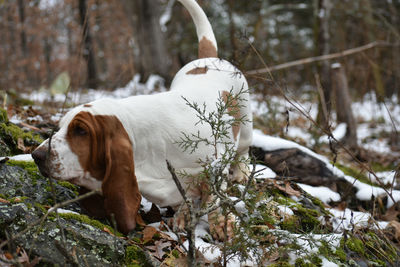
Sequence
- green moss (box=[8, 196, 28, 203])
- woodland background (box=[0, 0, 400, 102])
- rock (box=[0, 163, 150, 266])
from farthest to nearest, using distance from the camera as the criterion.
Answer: woodland background (box=[0, 0, 400, 102]) < green moss (box=[8, 196, 28, 203]) < rock (box=[0, 163, 150, 266])

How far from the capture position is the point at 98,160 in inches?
82.7

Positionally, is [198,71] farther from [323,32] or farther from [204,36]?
[323,32]

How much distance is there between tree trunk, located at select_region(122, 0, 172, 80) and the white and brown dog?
6473 millimetres

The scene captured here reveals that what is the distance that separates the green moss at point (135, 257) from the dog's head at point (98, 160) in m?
0.12

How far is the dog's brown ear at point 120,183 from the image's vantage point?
2.05 meters

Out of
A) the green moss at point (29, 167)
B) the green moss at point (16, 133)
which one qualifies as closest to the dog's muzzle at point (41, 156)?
the green moss at point (29, 167)

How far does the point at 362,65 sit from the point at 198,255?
7.02 metres

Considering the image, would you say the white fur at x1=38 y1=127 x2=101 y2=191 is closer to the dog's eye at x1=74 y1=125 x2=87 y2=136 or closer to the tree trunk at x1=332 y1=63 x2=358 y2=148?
the dog's eye at x1=74 y1=125 x2=87 y2=136

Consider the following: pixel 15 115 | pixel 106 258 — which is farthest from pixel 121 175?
pixel 15 115

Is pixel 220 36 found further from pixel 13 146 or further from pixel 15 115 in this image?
pixel 13 146

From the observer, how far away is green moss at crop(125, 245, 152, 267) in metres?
1.98

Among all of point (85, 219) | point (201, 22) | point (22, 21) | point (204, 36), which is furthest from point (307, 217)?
point (22, 21)

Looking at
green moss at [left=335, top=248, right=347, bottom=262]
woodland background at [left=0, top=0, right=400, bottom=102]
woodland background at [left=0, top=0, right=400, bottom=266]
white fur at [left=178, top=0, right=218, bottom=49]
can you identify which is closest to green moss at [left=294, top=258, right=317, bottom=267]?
woodland background at [left=0, top=0, right=400, bottom=266]

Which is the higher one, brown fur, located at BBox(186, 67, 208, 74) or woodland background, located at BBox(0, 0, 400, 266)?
brown fur, located at BBox(186, 67, 208, 74)
